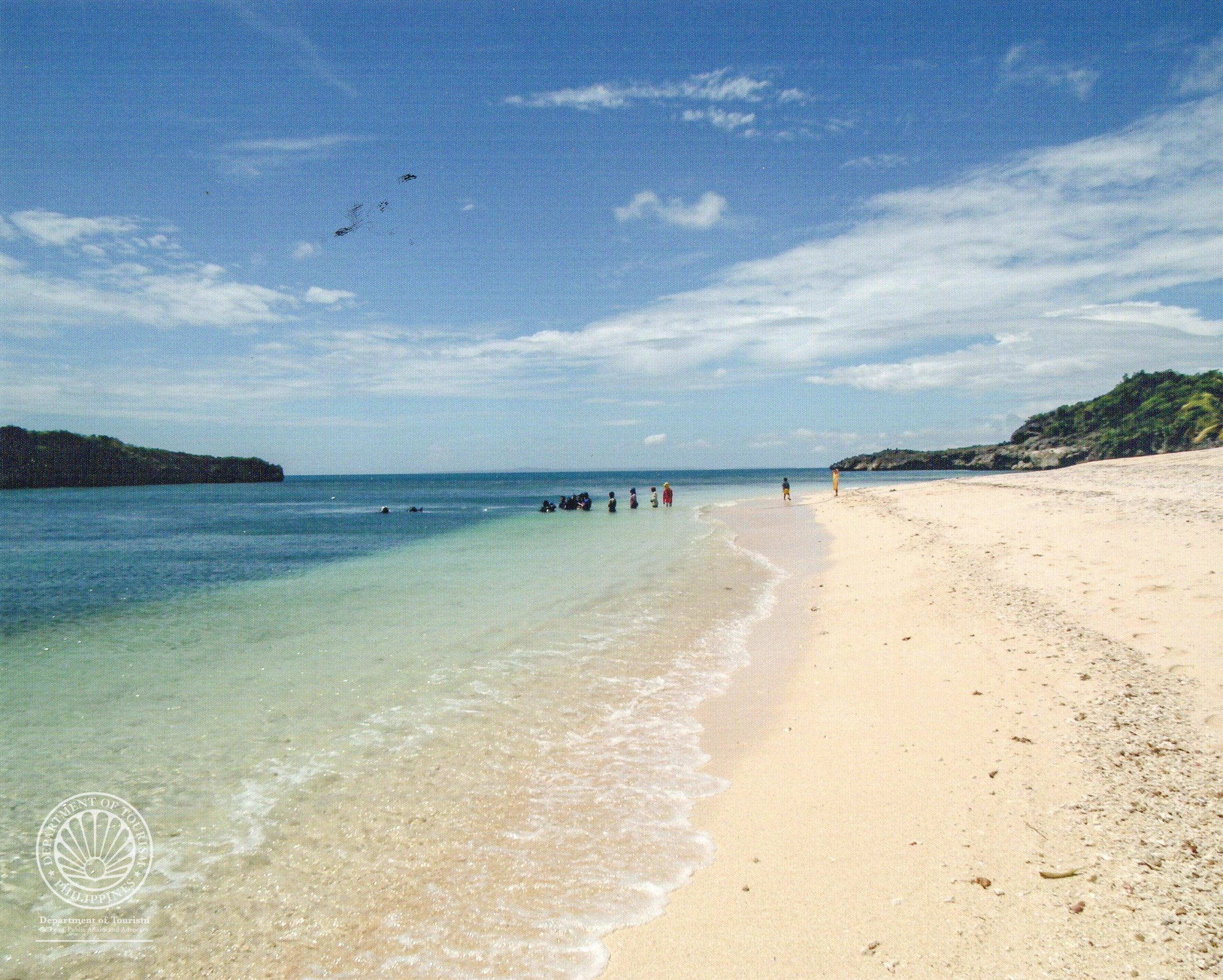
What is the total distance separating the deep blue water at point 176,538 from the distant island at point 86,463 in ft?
107

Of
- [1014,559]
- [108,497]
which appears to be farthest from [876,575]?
[108,497]

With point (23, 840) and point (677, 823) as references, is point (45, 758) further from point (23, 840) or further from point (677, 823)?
point (677, 823)

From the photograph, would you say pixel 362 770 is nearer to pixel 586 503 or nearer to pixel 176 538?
pixel 176 538

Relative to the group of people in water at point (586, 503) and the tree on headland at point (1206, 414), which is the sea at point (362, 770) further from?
the tree on headland at point (1206, 414)

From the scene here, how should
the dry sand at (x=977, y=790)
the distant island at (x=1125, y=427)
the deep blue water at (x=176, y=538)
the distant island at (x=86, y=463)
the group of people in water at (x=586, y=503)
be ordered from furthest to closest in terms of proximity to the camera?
1. the distant island at (x=86, y=463)
2. the distant island at (x=1125, y=427)
3. the group of people in water at (x=586, y=503)
4. the deep blue water at (x=176, y=538)
5. the dry sand at (x=977, y=790)

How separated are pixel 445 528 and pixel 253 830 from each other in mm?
35283

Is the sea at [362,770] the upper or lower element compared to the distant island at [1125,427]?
lower

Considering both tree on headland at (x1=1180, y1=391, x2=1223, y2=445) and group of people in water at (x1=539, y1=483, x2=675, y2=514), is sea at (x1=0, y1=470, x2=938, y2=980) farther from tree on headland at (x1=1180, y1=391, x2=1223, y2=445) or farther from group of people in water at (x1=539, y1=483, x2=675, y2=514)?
tree on headland at (x1=1180, y1=391, x2=1223, y2=445)

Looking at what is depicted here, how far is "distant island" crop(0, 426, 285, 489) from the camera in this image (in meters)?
115

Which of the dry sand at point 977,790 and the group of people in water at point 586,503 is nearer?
the dry sand at point 977,790

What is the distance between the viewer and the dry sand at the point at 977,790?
356 centimetres

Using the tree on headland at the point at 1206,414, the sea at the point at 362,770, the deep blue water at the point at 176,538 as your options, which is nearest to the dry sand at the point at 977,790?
the sea at the point at 362,770

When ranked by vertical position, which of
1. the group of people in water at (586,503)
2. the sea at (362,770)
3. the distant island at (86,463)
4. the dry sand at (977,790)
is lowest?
the sea at (362,770)

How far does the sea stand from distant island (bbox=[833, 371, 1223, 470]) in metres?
67.7
